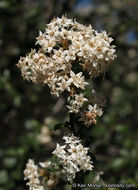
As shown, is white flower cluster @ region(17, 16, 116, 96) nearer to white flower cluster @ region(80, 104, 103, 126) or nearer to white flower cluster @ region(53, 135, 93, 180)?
white flower cluster @ region(80, 104, 103, 126)

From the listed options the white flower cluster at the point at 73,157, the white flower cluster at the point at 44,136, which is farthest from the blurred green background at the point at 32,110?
the white flower cluster at the point at 73,157

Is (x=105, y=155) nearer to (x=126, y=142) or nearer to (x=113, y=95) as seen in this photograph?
(x=126, y=142)

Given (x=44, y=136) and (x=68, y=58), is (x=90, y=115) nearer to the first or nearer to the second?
(x=68, y=58)

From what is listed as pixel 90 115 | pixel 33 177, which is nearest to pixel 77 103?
pixel 90 115

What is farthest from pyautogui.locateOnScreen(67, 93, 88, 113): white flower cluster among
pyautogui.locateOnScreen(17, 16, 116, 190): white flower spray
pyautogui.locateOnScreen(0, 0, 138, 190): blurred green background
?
pyautogui.locateOnScreen(0, 0, 138, 190): blurred green background

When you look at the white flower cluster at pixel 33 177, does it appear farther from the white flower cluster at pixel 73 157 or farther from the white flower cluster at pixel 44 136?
the white flower cluster at pixel 44 136

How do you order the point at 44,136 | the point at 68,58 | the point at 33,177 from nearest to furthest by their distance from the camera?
1. the point at 68,58
2. the point at 33,177
3. the point at 44,136

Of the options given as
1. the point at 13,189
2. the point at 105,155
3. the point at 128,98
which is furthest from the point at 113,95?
the point at 13,189
